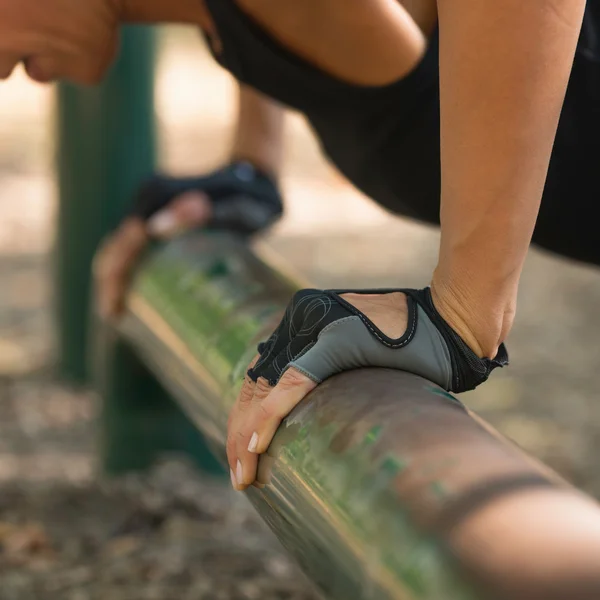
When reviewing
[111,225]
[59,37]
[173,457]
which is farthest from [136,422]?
[59,37]

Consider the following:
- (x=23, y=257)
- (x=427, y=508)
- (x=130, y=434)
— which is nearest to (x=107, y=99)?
(x=130, y=434)

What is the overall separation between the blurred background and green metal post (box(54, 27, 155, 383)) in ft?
0.24

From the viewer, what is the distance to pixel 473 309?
91cm

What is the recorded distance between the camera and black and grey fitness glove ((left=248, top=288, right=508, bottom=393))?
2.96 feet

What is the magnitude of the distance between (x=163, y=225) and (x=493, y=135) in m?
0.86

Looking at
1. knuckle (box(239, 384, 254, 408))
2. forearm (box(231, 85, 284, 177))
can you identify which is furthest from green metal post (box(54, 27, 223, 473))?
knuckle (box(239, 384, 254, 408))

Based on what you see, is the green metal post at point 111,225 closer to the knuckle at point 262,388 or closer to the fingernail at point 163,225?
the fingernail at point 163,225

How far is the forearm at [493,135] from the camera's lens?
86 cm

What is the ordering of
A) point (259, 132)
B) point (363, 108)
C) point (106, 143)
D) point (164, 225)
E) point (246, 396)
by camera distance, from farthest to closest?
point (106, 143), point (259, 132), point (164, 225), point (363, 108), point (246, 396)

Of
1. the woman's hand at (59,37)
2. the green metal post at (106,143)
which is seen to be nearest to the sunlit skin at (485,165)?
the woman's hand at (59,37)

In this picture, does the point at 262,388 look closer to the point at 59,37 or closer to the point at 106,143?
the point at 59,37

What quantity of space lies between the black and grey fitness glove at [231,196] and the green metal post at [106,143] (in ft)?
1.52

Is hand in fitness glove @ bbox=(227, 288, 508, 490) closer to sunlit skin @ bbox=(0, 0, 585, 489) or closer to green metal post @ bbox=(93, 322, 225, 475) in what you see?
sunlit skin @ bbox=(0, 0, 585, 489)

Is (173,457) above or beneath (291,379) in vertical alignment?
beneath
